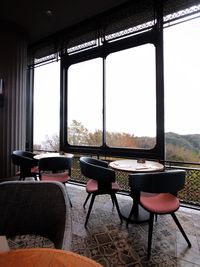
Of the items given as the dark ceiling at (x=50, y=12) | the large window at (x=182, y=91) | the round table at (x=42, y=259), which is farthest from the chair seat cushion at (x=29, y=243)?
the dark ceiling at (x=50, y=12)

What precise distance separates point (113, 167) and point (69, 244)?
1.78m

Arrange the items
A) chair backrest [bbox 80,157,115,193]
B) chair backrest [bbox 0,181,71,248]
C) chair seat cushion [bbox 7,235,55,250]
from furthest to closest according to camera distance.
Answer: chair backrest [bbox 80,157,115,193] < chair seat cushion [bbox 7,235,55,250] < chair backrest [bbox 0,181,71,248]

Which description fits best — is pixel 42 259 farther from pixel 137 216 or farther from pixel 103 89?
pixel 103 89

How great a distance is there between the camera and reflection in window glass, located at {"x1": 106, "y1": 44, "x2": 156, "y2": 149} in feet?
10.7

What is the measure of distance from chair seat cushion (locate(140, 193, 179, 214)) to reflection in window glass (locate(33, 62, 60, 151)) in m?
2.78

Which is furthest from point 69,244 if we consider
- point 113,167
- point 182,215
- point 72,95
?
point 72,95

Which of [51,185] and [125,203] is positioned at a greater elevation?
[51,185]

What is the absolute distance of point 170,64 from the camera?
3.15m

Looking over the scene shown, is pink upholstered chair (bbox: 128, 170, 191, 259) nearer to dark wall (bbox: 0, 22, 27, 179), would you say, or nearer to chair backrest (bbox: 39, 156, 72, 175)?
chair backrest (bbox: 39, 156, 72, 175)

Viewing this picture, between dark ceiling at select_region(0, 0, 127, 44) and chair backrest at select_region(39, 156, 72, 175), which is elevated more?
dark ceiling at select_region(0, 0, 127, 44)

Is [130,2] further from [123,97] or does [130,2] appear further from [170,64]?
[123,97]

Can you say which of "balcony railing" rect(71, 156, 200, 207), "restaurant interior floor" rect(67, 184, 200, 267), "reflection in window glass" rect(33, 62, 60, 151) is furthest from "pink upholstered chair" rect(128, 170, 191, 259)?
"reflection in window glass" rect(33, 62, 60, 151)

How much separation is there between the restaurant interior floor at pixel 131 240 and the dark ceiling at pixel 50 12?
3.45 meters

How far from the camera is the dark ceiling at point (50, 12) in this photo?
337 cm
